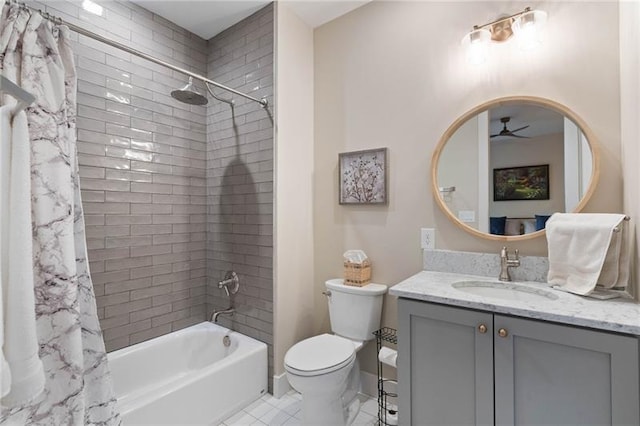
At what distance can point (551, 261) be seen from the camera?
142 centimetres

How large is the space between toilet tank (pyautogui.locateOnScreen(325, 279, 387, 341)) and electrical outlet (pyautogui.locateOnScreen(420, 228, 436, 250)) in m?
0.38

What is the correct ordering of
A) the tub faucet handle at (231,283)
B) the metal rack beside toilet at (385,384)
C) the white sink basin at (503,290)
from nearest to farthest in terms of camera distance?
1. the white sink basin at (503,290)
2. the metal rack beside toilet at (385,384)
3. the tub faucet handle at (231,283)

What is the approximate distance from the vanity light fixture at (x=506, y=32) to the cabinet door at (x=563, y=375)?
1397 mm

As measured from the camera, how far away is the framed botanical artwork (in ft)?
6.73

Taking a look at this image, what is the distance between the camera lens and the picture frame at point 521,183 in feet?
5.16

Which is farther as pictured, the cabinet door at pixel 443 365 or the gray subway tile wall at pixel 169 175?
the gray subway tile wall at pixel 169 175

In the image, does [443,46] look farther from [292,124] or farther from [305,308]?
[305,308]

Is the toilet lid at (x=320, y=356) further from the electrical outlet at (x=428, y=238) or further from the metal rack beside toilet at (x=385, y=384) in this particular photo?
the electrical outlet at (x=428, y=238)

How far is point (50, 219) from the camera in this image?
1.10 metres

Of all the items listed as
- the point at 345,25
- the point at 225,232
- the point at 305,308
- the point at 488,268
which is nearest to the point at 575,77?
the point at 488,268

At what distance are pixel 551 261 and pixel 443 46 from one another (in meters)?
1.36

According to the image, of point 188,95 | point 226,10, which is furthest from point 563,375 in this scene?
point 226,10

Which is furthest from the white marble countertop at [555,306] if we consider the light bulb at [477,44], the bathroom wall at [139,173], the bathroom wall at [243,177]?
the bathroom wall at [139,173]

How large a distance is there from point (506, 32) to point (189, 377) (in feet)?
8.44
